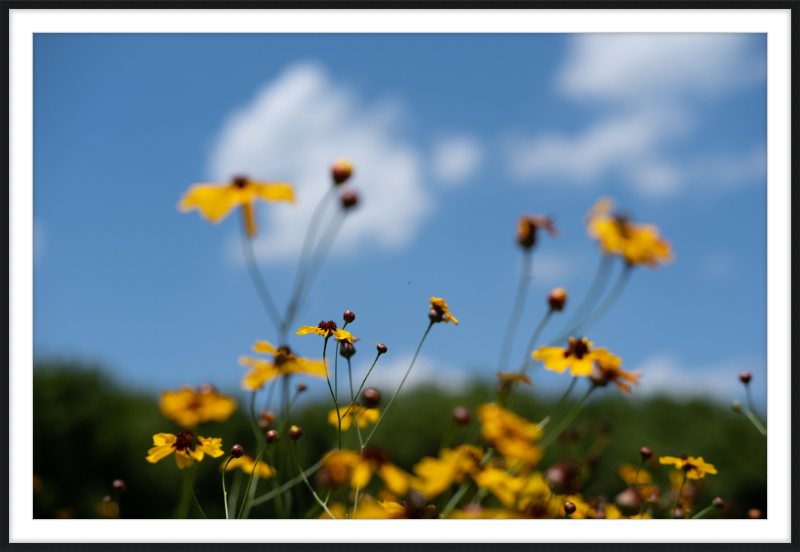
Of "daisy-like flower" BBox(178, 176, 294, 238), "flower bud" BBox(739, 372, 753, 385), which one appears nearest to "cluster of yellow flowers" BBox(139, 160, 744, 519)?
"daisy-like flower" BBox(178, 176, 294, 238)

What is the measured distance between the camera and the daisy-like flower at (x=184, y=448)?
1.48m

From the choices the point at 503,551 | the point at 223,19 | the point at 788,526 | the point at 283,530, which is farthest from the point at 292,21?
the point at 788,526

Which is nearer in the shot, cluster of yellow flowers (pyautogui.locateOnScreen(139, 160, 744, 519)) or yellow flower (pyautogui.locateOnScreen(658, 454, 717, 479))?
cluster of yellow flowers (pyautogui.locateOnScreen(139, 160, 744, 519))

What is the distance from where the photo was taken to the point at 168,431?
966 centimetres

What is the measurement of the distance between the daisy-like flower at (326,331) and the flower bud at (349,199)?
0.32 metres

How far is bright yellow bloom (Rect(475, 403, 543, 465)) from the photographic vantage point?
934mm

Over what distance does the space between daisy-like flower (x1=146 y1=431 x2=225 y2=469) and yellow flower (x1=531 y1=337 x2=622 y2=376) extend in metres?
0.92

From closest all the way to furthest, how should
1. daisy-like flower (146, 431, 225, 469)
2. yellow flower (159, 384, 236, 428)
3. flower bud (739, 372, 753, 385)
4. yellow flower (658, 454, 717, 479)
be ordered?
yellow flower (159, 384, 236, 428), daisy-like flower (146, 431, 225, 469), yellow flower (658, 454, 717, 479), flower bud (739, 372, 753, 385)

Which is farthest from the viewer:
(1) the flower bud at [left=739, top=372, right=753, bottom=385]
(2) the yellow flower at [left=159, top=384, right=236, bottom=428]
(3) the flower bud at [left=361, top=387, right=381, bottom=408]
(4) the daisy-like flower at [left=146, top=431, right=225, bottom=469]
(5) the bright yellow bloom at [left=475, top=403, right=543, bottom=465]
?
(1) the flower bud at [left=739, top=372, right=753, bottom=385]

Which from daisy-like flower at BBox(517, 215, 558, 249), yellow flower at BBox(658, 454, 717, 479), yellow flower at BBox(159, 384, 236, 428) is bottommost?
yellow flower at BBox(658, 454, 717, 479)

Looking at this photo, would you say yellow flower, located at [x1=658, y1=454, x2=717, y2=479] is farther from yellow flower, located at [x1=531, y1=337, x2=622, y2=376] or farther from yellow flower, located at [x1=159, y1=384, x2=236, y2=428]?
yellow flower, located at [x1=159, y1=384, x2=236, y2=428]

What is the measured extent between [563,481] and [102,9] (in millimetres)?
2057

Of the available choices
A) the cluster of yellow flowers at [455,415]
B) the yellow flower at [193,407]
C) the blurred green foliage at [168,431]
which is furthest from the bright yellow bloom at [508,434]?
the blurred green foliage at [168,431]

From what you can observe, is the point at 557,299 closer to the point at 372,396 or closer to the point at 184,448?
the point at 372,396
